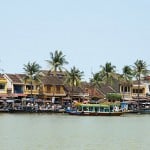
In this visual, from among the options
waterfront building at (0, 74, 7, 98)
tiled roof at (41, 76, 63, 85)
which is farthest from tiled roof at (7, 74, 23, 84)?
tiled roof at (41, 76, 63, 85)

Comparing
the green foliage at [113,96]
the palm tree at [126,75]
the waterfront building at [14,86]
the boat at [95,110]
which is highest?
the palm tree at [126,75]

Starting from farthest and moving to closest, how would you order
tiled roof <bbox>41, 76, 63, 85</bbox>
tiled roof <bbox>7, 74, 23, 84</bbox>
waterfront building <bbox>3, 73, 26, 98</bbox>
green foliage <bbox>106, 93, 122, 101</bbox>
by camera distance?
1. green foliage <bbox>106, 93, 122, 101</bbox>
2. tiled roof <bbox>41, 76, 63, 85</bbox>
3. tiled roof <bbox>7, 74, 23, 84</bbox>
4. waterfront building <bbox>3, 73, 26, 98</bbox>

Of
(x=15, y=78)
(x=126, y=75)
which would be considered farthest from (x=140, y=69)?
(x=15, y=78)

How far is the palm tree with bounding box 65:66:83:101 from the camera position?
10612cm

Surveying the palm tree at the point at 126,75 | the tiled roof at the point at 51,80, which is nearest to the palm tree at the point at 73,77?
the tiled roof at the point at 51,80

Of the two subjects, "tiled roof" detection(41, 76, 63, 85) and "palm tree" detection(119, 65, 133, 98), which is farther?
"palm tree" detection(119, 65, 133, 98)

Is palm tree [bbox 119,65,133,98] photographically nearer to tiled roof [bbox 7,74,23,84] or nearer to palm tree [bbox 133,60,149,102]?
palm tree [bbox 133,60,149,102]

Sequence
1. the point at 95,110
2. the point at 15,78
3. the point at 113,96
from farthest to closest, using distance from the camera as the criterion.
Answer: the point at 113,96 < the point at 15,78 < the point at 95,110

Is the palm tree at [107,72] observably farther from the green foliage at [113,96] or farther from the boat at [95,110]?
the boat at [95,110]

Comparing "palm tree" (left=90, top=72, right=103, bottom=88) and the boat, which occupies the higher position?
"palm tree" (left=90, top=72, right=103, bottom=88)

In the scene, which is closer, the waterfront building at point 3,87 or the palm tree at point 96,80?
the waterfront building at point 3,87

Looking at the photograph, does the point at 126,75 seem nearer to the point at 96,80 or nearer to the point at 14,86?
the point at 96,80

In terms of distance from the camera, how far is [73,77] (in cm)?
10588

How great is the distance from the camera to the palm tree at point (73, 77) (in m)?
106
